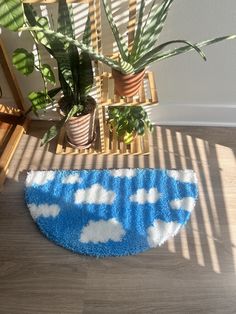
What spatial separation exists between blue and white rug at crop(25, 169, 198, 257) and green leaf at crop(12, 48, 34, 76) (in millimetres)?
457

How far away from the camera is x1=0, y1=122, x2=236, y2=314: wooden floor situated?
1.09 m

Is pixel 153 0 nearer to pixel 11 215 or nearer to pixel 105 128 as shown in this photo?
pixel 105 128

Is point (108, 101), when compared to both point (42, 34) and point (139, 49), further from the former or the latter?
point (42, 34)

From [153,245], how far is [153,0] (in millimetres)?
887

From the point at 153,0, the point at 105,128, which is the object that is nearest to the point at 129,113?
the point at 105,128

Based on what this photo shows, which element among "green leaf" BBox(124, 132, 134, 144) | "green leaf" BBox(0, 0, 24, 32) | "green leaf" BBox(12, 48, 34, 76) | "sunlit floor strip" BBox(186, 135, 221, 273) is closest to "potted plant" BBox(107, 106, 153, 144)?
"green leaf" BBox(124, 132, 134, 144)

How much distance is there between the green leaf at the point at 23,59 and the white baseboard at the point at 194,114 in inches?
23.7

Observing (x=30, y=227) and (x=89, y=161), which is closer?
(x=30, y=227)

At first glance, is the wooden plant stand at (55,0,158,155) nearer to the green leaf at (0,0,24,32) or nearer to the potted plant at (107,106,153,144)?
the potted plant at (107,106,153,144)

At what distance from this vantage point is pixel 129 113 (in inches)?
53.9

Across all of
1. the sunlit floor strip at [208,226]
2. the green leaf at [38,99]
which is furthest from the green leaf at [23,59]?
the sunlit floor strip at [208,226]

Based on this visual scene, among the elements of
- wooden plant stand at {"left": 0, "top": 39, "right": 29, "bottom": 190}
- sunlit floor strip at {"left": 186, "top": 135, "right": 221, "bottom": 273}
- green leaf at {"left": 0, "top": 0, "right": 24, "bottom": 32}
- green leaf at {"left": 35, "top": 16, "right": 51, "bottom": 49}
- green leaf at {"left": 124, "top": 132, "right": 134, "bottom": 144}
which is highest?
green leaf at {"left": 0, "top": 0, "right": 24, "bottom": 32}

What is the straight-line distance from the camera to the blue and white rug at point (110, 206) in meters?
1.21

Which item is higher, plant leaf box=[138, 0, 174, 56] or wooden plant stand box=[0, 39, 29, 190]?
plant leaf box=[138, 0, 174, 56]
